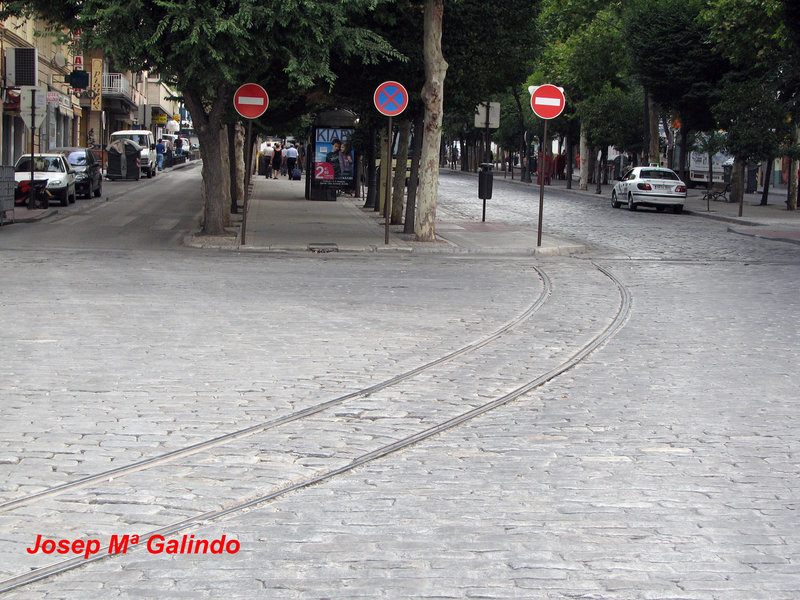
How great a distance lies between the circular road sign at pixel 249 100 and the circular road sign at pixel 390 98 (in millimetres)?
1969

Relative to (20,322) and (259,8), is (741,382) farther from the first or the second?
(259,8)

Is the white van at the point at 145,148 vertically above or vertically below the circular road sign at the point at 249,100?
below

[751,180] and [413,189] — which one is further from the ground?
[751,180]

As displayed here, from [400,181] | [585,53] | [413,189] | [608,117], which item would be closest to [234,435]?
[413,189]

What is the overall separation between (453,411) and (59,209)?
81.2ft

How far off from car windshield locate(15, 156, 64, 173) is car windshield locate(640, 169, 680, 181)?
1880cm

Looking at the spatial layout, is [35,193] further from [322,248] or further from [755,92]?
[755,92]

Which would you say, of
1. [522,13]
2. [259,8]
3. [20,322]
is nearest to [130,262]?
[259,8]

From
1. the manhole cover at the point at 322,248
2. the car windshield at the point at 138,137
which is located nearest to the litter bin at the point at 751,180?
the car windshield at the point at 138,137

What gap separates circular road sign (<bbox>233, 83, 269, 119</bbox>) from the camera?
19172 millimetres

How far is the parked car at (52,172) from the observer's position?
99.8ft

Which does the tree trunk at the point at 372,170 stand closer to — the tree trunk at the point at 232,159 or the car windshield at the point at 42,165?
the tree trunk at the point at 232,159

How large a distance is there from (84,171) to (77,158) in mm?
1158

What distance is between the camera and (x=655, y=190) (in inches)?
1431
